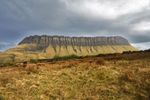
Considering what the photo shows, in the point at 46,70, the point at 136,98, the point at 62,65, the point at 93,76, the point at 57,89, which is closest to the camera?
the point at 136,98

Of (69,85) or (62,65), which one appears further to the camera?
(62,65)

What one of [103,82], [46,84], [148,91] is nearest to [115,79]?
[103,82]

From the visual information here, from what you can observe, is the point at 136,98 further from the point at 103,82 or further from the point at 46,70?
the point at 46,70

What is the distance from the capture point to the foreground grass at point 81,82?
2377 cm

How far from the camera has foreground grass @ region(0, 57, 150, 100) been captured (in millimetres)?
23766

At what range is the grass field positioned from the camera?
936 inches

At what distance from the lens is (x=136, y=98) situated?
23.0 m

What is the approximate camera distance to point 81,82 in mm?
25781

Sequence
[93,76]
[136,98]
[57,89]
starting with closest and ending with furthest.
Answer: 1. [136,98]
2. [57,89]
3. [93,76]

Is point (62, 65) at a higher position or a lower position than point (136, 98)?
higher

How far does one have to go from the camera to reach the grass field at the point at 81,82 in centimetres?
2377

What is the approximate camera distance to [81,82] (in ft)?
84.6

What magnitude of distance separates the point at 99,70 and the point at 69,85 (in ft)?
10.5

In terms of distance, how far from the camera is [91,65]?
29.8m
